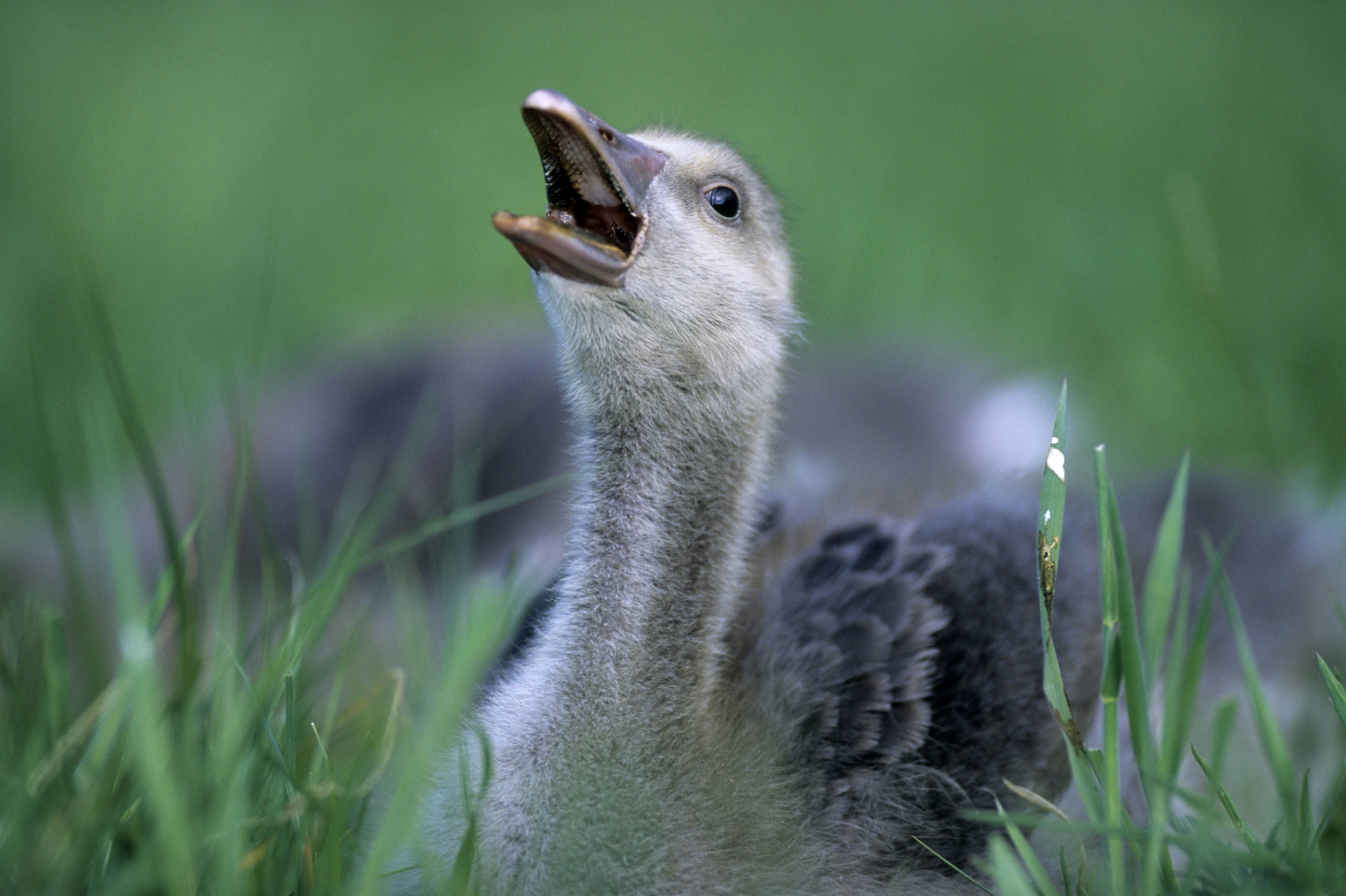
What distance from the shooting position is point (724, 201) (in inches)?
66.2

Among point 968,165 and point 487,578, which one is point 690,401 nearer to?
point 487,578

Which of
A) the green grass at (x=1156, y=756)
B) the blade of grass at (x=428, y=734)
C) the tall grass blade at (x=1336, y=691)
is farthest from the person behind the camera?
the tall grass blade at (x=1336, y=691)

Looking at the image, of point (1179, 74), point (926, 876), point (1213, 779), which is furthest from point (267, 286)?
point (1179, 74)

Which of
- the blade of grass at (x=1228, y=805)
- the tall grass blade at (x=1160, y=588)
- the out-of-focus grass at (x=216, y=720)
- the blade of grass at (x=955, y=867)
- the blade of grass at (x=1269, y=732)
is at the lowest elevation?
the out-of-focus grass at (x=216, y=720)

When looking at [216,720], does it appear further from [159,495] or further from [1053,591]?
[1053,591]

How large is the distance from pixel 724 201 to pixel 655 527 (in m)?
0.50

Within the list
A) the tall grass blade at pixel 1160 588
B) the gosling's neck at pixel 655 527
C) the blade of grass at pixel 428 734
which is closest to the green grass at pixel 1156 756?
the tall grass blade at pixel 1160 588

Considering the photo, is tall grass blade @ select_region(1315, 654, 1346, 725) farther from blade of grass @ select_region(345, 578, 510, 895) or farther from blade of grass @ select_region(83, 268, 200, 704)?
blade of grass @ select_region(83, 268, 200, 704)

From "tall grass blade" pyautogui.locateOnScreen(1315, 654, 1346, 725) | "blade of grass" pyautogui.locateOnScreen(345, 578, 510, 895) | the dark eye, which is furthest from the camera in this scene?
the dark eye

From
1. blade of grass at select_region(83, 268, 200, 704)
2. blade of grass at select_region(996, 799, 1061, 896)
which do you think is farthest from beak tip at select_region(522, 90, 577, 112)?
blade of grass at select_region(996, 799, 1061, 896)

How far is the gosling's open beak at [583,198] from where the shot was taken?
1364mm

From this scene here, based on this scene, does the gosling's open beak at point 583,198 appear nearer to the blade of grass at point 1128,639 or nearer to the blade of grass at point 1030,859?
the blade of grass at point 1128,639

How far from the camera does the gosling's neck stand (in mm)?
1432

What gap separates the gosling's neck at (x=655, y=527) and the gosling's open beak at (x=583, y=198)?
120mm
